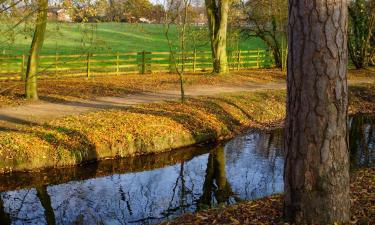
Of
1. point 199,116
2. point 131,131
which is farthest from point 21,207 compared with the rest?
point 199,116

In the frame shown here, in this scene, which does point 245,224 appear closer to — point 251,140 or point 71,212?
point 71,212

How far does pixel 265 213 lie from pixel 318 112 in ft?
5.29

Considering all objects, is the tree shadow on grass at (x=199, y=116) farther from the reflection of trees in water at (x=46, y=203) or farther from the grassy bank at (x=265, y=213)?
the grassy bank at (x=265, y=213)

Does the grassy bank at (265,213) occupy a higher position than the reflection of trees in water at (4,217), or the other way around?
the grassy bank at (265,213)

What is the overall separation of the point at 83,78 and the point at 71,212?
51.8 ft

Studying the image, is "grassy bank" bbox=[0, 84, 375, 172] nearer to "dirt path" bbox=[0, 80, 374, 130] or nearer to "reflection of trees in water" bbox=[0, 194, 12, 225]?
"dirt path" bbox=[0, 80, 374, 130]

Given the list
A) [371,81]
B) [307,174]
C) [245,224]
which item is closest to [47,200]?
[245,224]

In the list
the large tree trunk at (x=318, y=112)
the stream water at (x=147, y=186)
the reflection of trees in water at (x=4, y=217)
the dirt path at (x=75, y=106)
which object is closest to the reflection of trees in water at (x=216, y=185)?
the stream water at (x=147, y=186)

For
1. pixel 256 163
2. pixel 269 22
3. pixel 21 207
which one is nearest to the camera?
pixel 21 207

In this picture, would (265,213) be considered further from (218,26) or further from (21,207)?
(218,26)

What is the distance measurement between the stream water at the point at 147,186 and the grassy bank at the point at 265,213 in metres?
2.63

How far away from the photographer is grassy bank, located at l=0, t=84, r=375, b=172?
11.5 meters

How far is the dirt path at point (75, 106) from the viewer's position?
1371 centimetres

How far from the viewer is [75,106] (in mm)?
16109
